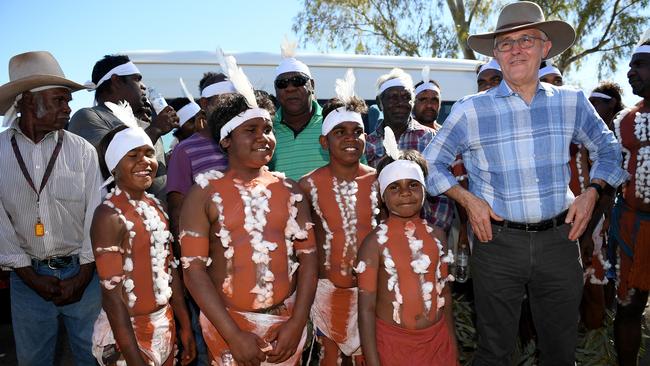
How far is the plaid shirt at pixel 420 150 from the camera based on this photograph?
165 inches

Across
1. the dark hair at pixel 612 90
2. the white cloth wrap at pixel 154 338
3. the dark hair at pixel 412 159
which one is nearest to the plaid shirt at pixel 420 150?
the dark hair at pixel 412 159

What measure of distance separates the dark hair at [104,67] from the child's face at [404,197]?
2616 millimetres

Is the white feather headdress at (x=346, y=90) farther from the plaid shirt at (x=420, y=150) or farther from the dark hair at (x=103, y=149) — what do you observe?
the dark hair at (x=103, y=149)

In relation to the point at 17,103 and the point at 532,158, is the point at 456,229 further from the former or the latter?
the point at 17,103

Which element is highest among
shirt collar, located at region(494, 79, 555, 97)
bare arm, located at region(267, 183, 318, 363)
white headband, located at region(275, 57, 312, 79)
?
white headband, located at region(275, 57, 312, 79)

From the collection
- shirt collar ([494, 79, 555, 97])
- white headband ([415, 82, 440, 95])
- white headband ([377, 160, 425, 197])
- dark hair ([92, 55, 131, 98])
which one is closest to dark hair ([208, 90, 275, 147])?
white headband ([377, 160, 425, 197])

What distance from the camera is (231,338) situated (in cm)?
255

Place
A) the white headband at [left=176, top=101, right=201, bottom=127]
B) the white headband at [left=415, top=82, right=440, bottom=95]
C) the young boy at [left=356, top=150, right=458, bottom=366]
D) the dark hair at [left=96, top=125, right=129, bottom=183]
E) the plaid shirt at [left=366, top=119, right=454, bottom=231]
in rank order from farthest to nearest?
1. the white headband at [left=415, top=82, right=440, bottom=95]
2. the white headband at [left=176, top=101, right=201, bottom=127]
3. the plaid shirt at [left=366, top=119, right=454, bottom=231]
4. the dark hair at [left=96, top=125, right=129, bottom=183]
5. the young boy at [left=356, top=150, right=458, bottom=366]

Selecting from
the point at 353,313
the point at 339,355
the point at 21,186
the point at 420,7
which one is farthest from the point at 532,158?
the point at 420,7

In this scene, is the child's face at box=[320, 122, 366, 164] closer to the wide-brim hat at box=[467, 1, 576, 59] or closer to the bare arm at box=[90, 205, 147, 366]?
the wide-brim hat at box=[467, 1, 576, 59]

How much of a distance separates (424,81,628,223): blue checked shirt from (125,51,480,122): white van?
3221mm

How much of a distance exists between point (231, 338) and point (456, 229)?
8.95ft

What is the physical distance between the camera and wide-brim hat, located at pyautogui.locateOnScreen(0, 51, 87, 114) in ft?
10.3

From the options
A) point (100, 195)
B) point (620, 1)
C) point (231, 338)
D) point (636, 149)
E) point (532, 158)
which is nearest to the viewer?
point (231, 338)
